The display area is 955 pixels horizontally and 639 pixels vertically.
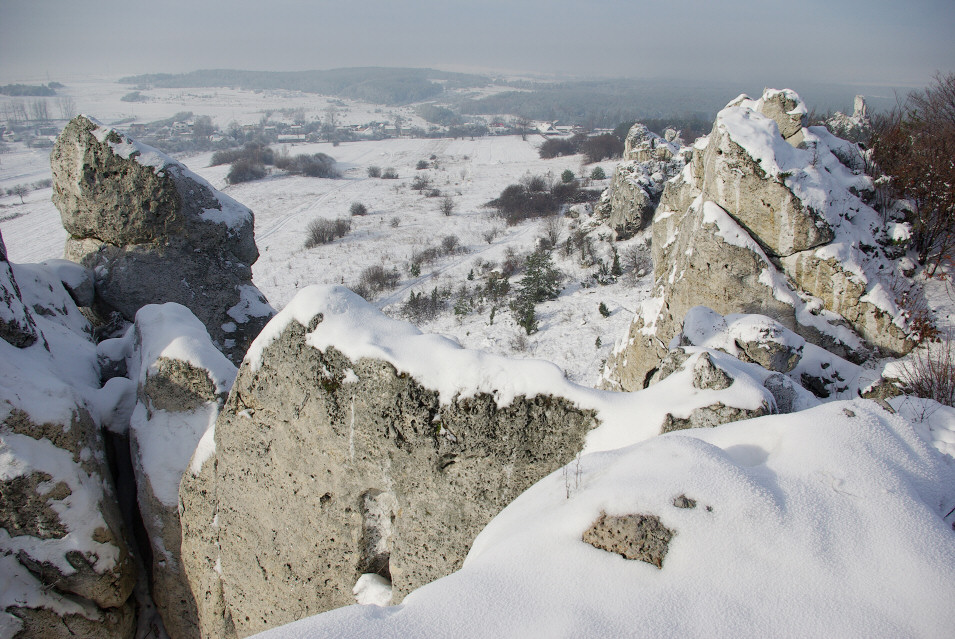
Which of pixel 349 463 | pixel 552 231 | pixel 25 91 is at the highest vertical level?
Result: pixel 25 91

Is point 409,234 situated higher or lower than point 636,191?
lower

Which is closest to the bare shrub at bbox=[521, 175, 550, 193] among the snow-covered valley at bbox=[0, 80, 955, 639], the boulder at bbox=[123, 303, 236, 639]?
the snow-covered valley at bbox=[0, 80, 955, 639]

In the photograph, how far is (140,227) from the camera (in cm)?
927

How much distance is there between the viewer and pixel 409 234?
115 feet

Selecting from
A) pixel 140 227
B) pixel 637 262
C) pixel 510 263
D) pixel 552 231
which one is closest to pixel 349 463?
pixel 140 227

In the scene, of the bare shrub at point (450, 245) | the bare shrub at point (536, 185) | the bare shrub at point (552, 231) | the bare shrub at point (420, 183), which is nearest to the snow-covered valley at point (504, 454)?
the bare shrub at point (552, 231)

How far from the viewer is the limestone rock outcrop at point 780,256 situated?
29.1ft

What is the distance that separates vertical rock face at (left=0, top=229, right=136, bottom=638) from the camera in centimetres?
463

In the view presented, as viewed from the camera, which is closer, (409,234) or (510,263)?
(510,263)

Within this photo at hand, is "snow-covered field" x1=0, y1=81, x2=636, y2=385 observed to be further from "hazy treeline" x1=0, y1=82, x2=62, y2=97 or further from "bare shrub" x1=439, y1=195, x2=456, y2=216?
"hazy treeline" x1=0, y1=82, x2=62, y2=97

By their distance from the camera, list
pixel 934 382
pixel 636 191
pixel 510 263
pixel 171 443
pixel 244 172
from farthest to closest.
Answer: pixel 244 172, pixel 510 263, pixel 636 191, pixel 171 443, pixel 934 382

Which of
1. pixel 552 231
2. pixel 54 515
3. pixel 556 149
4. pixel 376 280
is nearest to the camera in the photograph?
pixel 54 515

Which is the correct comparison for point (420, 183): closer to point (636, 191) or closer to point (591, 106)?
point (636, 191)

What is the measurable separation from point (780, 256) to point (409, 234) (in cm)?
2839
